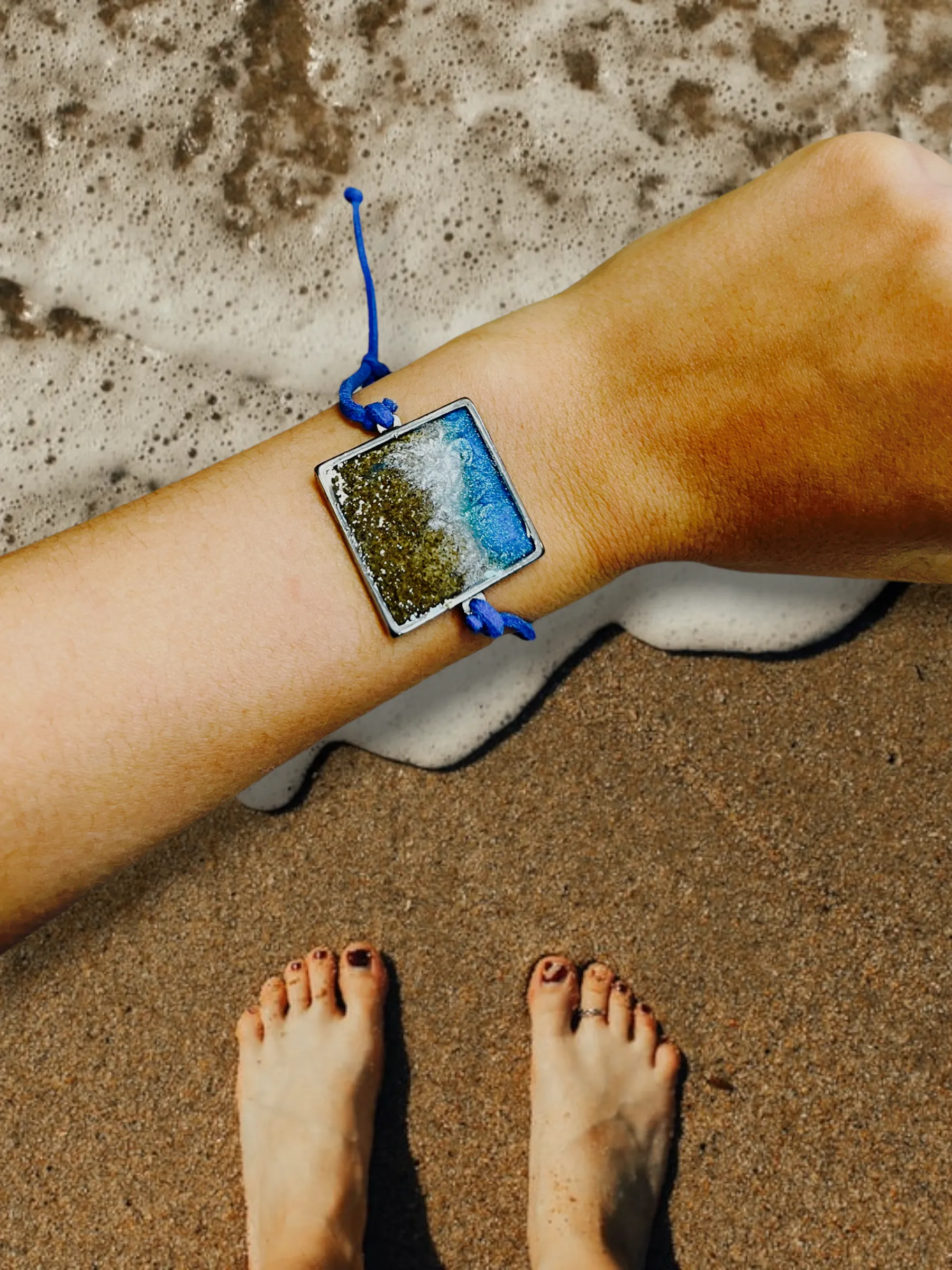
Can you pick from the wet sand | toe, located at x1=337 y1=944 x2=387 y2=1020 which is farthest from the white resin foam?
toe, located at x1=337 y1=944 x2=387 y2=1020

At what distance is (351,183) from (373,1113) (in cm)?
202

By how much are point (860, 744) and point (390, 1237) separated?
1442mm

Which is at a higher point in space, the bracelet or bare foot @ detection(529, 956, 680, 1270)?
the bracelet

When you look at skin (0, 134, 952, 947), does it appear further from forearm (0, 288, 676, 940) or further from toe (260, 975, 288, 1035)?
toe (260, 975, 288, 1035)

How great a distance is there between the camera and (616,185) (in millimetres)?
1898

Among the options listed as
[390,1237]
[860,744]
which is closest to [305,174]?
[860,744]

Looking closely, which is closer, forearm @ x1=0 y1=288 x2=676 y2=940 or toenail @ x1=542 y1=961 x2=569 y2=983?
forearm @ x1=0 y1=288 x2=676 y2=940

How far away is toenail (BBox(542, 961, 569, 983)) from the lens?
1846 mm

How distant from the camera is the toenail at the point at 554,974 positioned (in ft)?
6.06

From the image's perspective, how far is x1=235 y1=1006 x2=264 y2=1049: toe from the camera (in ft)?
6.14

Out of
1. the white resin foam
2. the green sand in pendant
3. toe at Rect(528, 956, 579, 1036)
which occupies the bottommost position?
toe at Rect(528, 956, 579, 1036)

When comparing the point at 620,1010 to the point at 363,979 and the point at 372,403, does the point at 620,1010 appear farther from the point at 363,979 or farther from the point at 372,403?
the point at 372,403

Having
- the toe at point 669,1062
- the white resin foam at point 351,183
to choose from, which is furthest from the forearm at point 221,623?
the toe at point 669,1062

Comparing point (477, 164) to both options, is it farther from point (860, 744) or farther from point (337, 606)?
point (860, 744)
